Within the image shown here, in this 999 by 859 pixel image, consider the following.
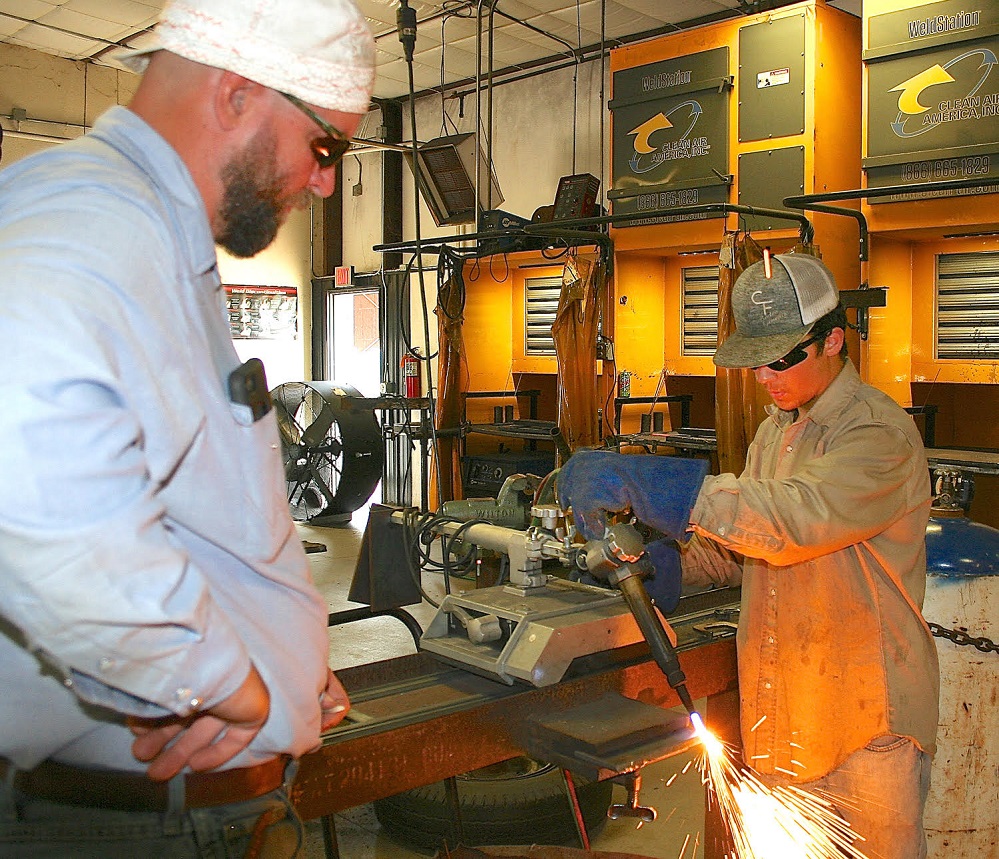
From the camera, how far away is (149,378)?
0.88m

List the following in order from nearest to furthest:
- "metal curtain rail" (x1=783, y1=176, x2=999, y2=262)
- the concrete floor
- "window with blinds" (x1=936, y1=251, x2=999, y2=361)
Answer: the concrete floor → "metal curtain rail" (x1=783, y1=176, x2=999, y2=262) → "window with blinds" (x1=936, y1=251, x2=999, y2=361)

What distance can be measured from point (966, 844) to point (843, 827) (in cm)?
77

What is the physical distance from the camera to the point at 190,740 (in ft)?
3.30

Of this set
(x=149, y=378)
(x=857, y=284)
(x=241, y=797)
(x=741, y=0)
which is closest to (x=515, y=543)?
(x=241, y=797)

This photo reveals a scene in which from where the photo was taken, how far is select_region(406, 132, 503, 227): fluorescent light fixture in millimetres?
6465

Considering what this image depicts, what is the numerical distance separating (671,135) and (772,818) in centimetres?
409

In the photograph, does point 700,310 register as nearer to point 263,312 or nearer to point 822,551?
point 822,551

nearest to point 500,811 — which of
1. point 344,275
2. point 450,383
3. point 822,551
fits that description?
point 822,551

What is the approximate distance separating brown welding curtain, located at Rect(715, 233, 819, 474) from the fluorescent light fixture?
202 centimetres

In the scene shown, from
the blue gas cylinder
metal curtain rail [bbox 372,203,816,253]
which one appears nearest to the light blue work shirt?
the blue gas cylinder

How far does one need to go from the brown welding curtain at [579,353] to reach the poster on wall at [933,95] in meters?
1.65

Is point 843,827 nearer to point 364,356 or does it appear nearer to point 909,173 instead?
point 909,173

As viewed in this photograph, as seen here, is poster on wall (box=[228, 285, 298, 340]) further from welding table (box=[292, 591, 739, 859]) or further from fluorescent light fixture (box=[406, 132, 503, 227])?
welding table (box=[292, 591, 739, 859])

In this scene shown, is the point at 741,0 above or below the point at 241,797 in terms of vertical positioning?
above
